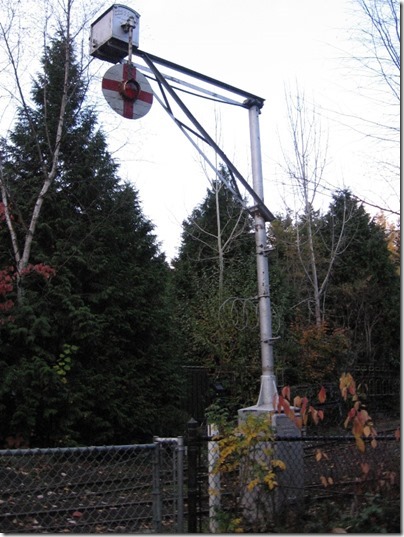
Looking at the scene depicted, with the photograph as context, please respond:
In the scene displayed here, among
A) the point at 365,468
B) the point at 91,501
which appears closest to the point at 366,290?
the point at 91,501

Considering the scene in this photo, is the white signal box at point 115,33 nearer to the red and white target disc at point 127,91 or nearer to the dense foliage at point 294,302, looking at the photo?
the red and white target disc at point 127,91

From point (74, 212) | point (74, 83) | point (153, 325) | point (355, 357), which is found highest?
point (74, 83)

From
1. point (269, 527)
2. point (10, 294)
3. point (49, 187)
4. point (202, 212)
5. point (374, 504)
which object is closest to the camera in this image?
point (374, 504)

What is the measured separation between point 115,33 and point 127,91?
56 centimetres

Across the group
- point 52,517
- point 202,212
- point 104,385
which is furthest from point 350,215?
point 52,517

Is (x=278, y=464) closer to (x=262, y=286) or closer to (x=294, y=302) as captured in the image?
(x=262, y=286)

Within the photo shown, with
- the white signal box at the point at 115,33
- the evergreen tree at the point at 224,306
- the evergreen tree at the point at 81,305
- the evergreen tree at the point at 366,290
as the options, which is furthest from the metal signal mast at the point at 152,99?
the evergreen tree at the point at 366,290

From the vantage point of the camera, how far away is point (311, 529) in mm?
3945

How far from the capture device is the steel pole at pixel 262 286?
5.51 metres

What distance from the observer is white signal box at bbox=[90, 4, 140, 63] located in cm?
561

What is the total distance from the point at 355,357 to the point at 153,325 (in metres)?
10.4

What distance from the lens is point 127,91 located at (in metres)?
5.57

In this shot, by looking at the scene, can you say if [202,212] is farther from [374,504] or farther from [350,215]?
[374,504]

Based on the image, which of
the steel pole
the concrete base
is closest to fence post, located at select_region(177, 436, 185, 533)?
the concrete base
